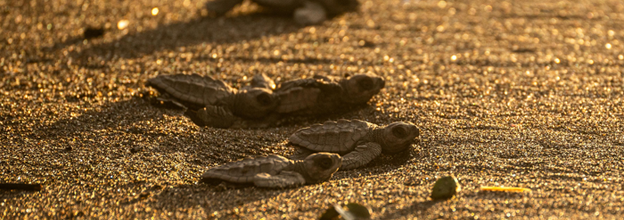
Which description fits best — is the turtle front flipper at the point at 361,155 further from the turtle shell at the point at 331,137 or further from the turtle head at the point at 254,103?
the turtle head at the point at 254,103

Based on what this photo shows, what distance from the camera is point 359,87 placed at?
369 centimetres

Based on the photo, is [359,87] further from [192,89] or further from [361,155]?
[192,89]

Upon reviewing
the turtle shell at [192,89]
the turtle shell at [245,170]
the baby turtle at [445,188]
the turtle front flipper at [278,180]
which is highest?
the turtle shell at [192,89]

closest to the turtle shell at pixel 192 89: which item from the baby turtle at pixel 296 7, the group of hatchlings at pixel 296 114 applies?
the group of hatchlings at pixel 296 114

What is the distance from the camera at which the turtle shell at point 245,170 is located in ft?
8.87

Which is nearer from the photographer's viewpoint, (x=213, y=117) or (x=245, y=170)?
(x=245, y=170)

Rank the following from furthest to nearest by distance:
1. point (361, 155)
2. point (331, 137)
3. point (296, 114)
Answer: point (296, 114) < point (331, 137) < point (361, 155)

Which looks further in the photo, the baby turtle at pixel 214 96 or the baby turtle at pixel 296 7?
the baby turtle at pixel 296 7

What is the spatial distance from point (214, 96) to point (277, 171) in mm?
1107

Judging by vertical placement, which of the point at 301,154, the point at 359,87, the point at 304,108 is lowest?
the point at 301,154

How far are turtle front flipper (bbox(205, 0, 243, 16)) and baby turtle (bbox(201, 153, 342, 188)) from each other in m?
3.53

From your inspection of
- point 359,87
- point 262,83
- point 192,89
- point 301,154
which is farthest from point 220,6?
point 301,154

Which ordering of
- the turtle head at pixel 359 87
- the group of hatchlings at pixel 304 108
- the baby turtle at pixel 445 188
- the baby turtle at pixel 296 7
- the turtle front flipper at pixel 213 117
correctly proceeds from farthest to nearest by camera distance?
the baby turtle at pixel 296 7 → the turtle head at pixel 359 87 → the turtle front flipper at pixel 213 117 → the group of hatchlings at pixel 304 108 → the baby turtle at pixel 445 188

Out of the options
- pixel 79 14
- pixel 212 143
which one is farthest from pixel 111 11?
pixel 212 143
